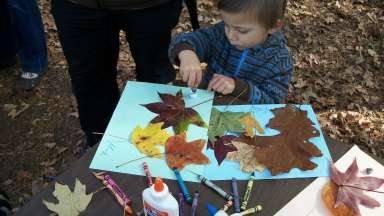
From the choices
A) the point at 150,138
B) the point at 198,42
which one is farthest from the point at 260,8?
the point at 150,138

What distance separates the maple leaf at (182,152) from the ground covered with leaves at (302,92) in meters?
1.46

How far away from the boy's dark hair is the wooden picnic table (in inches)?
23.3

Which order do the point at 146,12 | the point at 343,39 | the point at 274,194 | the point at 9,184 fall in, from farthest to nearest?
the point at 343,39 → the point at 9,184 → the point at 146,12 → the point at 274,194

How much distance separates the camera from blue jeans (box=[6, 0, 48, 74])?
2797mm

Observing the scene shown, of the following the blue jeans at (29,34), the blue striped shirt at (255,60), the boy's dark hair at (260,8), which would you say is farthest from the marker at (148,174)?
the blue jeans at (29,34)

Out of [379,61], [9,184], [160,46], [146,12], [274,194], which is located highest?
[146,12]

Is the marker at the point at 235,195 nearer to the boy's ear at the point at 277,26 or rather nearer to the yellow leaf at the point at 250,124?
the yellow leaf at the point at 250,124

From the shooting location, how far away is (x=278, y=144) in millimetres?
1326

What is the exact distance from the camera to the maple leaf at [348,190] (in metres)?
1.17

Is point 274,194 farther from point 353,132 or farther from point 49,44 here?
point 49,44

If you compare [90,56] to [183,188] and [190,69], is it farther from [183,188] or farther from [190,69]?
[183,188]

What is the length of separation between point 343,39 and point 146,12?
8.76 ft

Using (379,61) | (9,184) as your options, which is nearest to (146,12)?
(9,184)

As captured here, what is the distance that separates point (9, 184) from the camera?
8.30 feet
